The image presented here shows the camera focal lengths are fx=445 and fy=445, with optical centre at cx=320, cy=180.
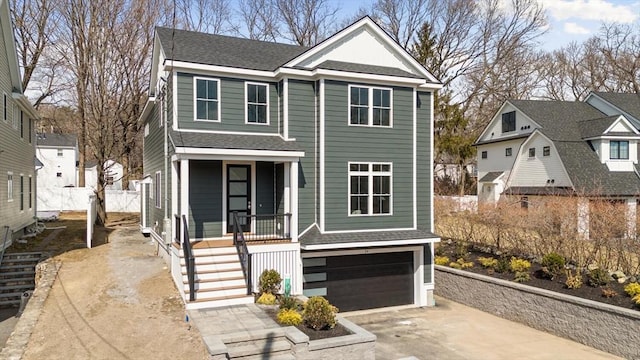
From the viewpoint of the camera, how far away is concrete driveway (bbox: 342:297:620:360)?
991 cm

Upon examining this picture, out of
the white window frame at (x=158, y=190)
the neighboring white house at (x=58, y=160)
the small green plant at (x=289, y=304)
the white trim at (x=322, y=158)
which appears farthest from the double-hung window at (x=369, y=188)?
the neighboring white house at (x=58, y=160)

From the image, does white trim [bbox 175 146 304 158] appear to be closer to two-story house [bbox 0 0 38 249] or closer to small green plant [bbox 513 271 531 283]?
small green plant [bbox 513 271 531 283]

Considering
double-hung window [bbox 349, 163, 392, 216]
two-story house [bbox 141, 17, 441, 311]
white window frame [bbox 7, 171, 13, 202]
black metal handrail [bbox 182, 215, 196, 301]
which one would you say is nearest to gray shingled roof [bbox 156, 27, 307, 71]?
two-story house [bbox 141, 17, 441, 311]

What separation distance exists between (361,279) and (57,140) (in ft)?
139

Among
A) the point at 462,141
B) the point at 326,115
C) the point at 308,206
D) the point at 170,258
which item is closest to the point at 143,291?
the point at 170,258

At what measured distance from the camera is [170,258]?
42.7 feet

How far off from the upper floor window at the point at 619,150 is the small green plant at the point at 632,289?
16.5m

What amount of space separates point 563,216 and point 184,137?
39.1 feet

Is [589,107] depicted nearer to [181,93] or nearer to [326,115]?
[326,115]

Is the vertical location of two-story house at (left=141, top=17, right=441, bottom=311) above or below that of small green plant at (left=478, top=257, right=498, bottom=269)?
above

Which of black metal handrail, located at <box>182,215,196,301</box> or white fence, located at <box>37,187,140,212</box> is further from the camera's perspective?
white fence, located at <box>37,187,140,212</box>

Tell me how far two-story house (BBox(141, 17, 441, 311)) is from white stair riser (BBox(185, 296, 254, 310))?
0.85 meters

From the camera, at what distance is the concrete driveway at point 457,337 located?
9.91m

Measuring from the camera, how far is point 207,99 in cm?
1262
